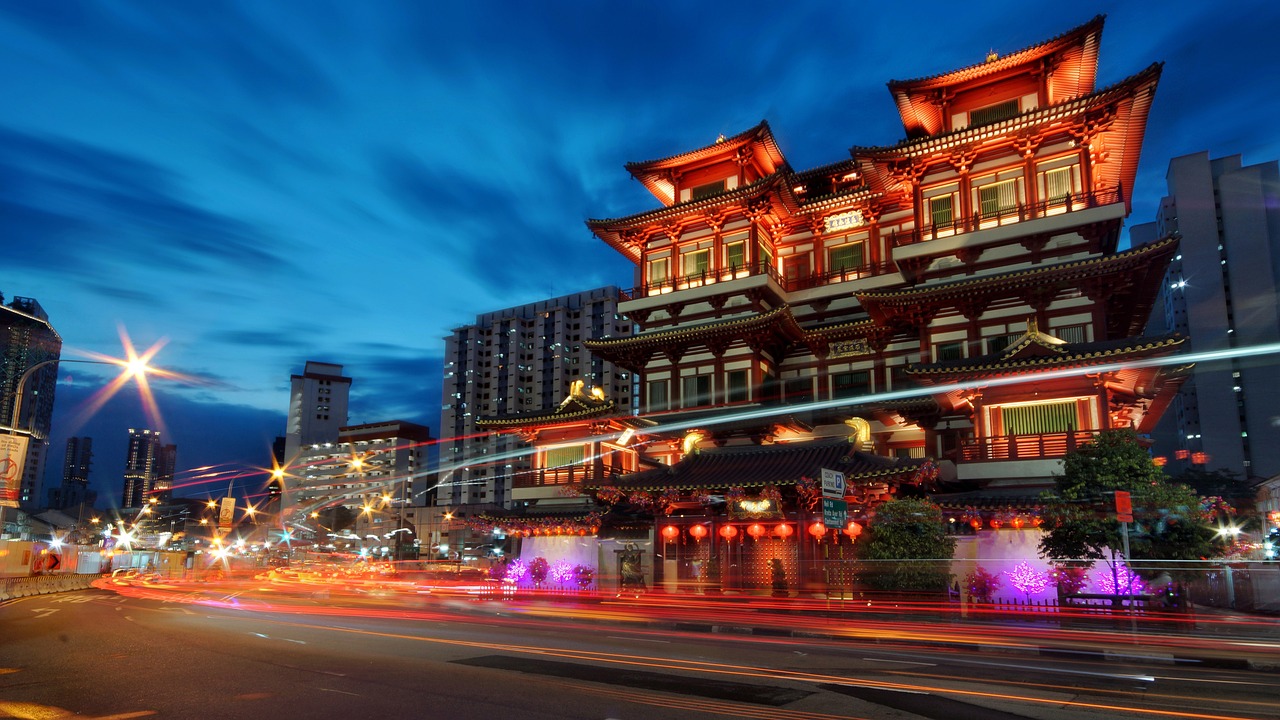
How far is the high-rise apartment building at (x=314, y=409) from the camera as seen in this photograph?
170 m

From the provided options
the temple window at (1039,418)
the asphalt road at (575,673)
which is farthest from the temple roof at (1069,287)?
the asphalt road at (575,673)

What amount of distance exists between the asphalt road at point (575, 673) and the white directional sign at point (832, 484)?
3747mm

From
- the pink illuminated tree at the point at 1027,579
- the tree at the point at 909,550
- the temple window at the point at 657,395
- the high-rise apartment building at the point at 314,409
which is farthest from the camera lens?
the high-rise apartment building at the point at 314,409

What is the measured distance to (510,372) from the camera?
14212 cm

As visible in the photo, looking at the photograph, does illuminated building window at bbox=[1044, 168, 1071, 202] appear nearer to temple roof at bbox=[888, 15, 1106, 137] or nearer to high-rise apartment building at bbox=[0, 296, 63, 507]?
temple roof at bbox=[888, 15, 1106, 137]

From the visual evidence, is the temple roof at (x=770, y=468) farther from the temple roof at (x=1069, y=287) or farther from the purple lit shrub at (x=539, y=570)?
the temple roof at (x=1069, y=287)

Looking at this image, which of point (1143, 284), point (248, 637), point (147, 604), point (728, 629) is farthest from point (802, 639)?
point (147, 604)

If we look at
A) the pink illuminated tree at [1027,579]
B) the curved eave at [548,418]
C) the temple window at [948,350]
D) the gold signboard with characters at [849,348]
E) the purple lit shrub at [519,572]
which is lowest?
the purple lit shrub at [519,572]

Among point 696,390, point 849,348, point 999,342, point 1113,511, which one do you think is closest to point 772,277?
point 849,348

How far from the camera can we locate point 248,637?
733 inches

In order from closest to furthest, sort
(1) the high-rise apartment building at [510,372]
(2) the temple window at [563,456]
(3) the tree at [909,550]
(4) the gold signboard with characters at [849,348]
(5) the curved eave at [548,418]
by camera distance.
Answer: (3) the tree at [909,550]
(5) the curved eave at [548,418]
(4) the gold signboard with characters at [849,348]
(2) the temple window at [563,456]
(1) the high-rise apartment building at [510,372]

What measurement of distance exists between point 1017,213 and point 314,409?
539 ft

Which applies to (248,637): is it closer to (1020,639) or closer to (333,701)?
(333,701)

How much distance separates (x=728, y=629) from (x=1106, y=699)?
1248 centimetres
